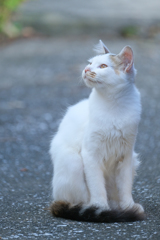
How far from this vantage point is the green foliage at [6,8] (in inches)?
402

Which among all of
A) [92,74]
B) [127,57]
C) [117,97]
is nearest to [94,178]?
[117,97]

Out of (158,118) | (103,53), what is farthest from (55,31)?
(103,53)

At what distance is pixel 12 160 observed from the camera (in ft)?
16.5

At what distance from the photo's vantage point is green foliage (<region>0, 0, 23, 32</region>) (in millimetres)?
10203

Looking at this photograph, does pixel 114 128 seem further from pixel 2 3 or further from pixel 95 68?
pixel 2 3

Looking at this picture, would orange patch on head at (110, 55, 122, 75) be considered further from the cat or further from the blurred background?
the blurred background

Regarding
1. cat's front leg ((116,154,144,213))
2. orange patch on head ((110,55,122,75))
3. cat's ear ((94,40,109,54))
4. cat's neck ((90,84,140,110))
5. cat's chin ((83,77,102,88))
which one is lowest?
cat's front leg ((116,154,144,213))

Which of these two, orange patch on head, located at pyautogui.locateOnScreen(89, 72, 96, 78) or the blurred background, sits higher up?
the blurred background

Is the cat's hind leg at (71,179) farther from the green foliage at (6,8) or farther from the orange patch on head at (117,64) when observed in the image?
the green foliage at (6,8)

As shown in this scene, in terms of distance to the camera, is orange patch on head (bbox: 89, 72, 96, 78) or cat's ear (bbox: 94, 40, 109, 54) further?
cat's ear (bbox: 94, 40, 109, 54)

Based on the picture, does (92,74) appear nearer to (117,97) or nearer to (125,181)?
(117,97)

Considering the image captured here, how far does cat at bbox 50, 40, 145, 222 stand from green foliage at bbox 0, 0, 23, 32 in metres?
7.78

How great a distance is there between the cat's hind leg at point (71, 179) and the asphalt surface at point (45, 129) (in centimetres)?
21

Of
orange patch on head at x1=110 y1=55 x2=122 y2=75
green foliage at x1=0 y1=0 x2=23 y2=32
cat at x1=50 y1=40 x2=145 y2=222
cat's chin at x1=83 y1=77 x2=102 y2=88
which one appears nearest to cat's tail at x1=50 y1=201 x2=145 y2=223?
cat at x1=50 y1=40 x2=145 y2=222
